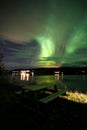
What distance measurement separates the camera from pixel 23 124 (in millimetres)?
6879

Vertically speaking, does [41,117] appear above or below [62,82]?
above

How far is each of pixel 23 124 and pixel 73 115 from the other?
105 inches

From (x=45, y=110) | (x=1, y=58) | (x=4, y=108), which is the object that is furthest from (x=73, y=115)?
(x=1, y=58)

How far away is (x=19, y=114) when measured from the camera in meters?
7.95

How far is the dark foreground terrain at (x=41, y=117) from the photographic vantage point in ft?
22.3

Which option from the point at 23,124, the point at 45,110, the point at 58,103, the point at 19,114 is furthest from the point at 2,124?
the point at 58,103

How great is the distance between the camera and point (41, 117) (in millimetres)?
7465

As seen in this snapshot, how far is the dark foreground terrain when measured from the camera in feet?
22.3

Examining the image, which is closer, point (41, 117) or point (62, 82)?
point (41, 117)

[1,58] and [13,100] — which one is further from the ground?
[1,58]

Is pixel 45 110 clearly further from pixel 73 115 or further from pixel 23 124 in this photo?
pixel 23 124

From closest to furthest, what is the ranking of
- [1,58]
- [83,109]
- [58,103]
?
[83,109], [58,103], [1,58]

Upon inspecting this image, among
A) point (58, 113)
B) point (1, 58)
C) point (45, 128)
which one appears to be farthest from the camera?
point (1, 58)

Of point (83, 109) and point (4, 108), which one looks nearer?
point (4, 108)
